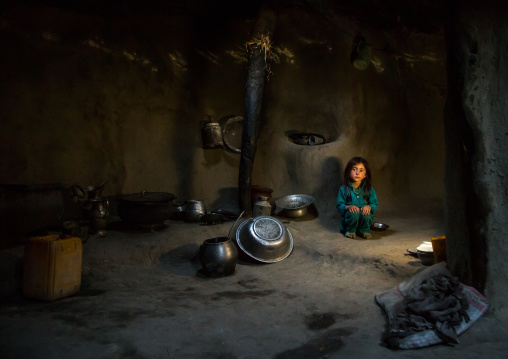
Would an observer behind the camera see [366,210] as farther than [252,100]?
No

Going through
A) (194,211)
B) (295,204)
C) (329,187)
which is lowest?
(194,211)

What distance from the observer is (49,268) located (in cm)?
358

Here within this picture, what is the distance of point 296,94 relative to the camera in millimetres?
7164

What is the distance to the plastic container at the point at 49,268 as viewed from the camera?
3.58m

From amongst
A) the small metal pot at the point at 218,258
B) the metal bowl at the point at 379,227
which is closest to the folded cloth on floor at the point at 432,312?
the small metal pot at the point at 218,258

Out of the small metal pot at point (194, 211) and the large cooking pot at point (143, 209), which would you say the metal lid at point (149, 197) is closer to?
the large cooking pot at point (143, 209)

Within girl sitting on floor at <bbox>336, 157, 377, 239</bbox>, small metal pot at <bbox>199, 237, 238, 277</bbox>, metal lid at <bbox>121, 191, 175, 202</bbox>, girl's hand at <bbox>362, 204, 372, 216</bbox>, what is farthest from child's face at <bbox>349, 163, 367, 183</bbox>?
metal lid at <bbox>121, 191, 175, 202</bbox>

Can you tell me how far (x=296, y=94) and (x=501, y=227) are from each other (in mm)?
4794

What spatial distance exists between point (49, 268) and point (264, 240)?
8.27ft

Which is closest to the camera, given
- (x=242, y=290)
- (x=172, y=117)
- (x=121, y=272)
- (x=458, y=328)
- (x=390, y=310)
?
(x=458, y=328)

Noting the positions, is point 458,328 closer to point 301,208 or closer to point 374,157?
point 301,208

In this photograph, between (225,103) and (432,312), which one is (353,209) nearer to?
(432,312)

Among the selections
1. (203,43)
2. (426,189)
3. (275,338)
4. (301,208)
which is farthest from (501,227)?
(203,43)

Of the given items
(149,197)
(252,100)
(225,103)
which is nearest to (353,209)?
(252,100)
